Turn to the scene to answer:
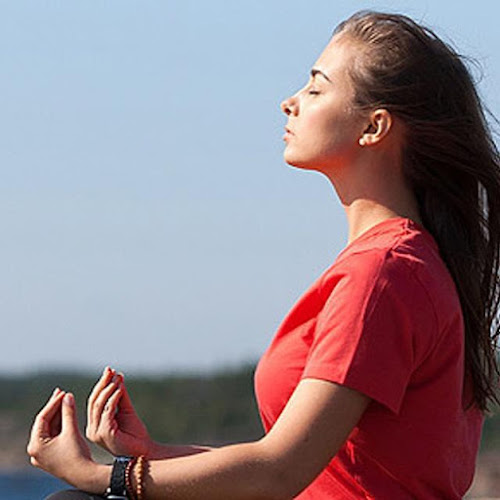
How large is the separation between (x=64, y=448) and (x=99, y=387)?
0.55 feet

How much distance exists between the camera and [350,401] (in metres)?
2.76

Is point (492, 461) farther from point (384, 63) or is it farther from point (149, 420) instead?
point (384, 63)

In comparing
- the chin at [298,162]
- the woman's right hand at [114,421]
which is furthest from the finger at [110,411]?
the chin at [298,162]

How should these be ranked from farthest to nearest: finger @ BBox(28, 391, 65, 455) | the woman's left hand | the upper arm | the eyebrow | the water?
the water
the eyebrow
finger @ BBox(28, 391, 65, 455)
the woman's left hand
the upper arm

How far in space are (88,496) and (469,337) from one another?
0.83m

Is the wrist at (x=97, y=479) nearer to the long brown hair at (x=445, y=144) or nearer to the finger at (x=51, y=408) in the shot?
the finger at (x=51, y=408)

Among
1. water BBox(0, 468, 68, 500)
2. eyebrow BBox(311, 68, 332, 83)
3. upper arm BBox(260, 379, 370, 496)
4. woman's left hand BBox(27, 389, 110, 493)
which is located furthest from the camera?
water BBox(0, 468, 68, 500)

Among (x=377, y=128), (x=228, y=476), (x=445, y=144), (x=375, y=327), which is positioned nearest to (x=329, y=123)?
(x=377, y=128)

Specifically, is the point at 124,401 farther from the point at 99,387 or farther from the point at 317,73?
the point at 317,73

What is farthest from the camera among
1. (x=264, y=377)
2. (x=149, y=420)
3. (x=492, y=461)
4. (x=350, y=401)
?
(x=149, y=420)

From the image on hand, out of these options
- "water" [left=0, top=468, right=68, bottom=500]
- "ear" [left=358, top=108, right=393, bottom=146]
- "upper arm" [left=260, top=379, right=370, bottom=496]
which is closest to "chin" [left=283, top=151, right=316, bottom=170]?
"ear" [left=358, top=108, right=393, bottom=146]

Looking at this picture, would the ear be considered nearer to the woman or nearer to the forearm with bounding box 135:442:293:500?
the woman

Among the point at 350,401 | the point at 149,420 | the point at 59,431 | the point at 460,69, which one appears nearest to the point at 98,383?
the point at 59,431

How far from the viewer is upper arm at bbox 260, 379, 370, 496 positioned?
108 inches
